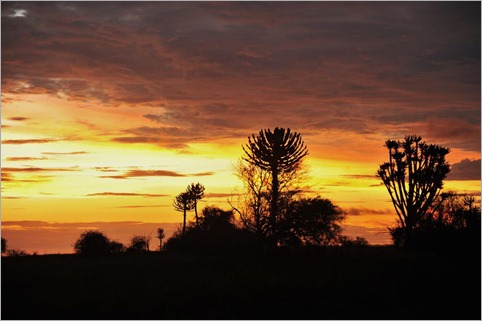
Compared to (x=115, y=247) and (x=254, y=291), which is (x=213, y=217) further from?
(x=254, y=291)

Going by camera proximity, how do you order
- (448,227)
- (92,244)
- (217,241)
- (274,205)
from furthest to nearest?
(92,244) → (217,241) → (274,205) → (448,227)

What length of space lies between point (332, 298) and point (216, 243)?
20.6 metres

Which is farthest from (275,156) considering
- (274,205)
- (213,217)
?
(213,217)

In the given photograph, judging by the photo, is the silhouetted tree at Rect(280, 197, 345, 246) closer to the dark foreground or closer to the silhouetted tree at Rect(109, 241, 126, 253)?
the dark foreground

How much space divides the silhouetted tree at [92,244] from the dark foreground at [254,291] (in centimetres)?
1572

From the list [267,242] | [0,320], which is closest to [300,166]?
[267,242]

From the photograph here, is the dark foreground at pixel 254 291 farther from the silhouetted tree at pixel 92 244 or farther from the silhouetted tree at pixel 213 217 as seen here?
the silhouetted tree at pixel 213 217

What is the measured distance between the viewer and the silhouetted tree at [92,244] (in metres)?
44.1

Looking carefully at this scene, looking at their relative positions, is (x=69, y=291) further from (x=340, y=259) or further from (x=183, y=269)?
(x=340, y=259)

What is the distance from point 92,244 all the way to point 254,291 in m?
27.6

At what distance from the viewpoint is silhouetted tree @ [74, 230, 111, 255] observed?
44094 millimetres

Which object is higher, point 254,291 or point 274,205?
point 274,205

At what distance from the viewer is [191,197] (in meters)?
55.5

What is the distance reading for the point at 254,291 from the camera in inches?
771
